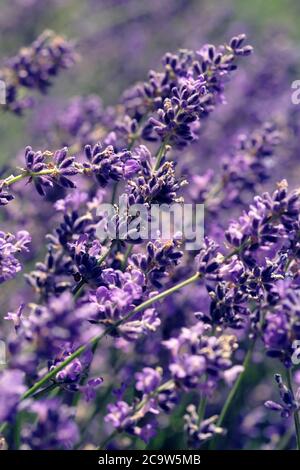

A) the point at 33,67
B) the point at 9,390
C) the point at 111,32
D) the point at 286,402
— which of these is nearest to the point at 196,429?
the point at 286,402

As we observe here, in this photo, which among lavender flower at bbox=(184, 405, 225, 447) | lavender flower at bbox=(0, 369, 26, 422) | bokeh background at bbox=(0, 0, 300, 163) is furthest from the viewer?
bokeh background at bbox=(0, 0, 300, 163)

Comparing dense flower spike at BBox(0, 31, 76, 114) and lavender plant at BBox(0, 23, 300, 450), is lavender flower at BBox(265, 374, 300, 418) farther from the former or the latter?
dense flower spike at BBox(0, 31, 76, 114)

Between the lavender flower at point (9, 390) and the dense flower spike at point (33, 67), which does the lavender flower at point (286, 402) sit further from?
the dense flower spike at point (33, 67)

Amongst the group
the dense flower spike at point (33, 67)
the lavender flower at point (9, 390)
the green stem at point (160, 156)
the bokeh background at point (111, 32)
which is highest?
the bokeh background at point (111, 32)

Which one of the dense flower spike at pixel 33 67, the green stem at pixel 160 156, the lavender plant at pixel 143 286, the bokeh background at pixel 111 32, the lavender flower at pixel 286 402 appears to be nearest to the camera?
the lavender plant at pixel 143 286

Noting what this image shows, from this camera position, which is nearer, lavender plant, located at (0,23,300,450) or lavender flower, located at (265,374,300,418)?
lavender plant, located at (0,23,300,450)

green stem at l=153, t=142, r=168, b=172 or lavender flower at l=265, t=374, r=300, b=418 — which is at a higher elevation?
green stem at l=153, t=142, r=168, b=172

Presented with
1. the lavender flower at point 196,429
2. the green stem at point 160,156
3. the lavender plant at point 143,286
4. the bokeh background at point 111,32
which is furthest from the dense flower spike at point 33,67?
the lavender flower at point 196,429

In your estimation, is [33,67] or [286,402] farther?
[33,67]

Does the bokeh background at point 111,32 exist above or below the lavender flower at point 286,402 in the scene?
above

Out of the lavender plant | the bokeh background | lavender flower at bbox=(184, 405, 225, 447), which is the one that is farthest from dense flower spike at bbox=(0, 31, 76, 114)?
lavender flower at bbox=(184, 405, 225, 447)

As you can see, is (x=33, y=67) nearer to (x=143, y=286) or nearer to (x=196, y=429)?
(x=143, y=286)

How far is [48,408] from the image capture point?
1521 millimetres

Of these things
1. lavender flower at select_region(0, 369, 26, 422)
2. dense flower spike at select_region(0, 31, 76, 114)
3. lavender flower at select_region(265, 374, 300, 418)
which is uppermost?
dense flower spike at select_region(0, 31, 76, 114)
